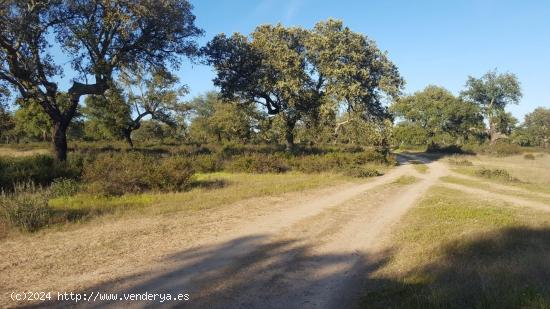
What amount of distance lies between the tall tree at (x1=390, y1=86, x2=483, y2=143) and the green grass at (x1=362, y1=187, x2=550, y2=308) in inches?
2549

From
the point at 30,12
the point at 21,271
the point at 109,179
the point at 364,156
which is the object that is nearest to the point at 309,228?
the point at 21,271

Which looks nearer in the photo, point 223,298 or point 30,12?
point 223,298

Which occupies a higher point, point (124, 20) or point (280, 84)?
point (124, 20)

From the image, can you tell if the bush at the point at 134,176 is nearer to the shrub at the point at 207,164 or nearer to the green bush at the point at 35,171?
the green bush at the point at 35,171

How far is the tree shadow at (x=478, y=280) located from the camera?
5.08 m

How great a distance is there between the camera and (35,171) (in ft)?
50.0

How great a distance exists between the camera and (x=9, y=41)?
19109 millimetres

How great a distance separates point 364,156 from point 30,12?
2436cm

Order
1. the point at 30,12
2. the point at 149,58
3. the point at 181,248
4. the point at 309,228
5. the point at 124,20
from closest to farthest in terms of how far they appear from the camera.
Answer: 1. the point at 181,248
2. the point at 309,228
3. the point at 30,12
4. the point at 124,20
5. the point at 149,58

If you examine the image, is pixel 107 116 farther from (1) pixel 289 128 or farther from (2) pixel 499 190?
(2) pixel 499 190

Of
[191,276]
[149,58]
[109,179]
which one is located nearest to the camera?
[191,276]

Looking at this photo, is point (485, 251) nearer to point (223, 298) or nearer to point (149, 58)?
point (223, 298)

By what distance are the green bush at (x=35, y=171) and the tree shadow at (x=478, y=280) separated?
Result: 1297 cm

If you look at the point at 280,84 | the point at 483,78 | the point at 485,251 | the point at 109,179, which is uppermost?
the point at 483,78
